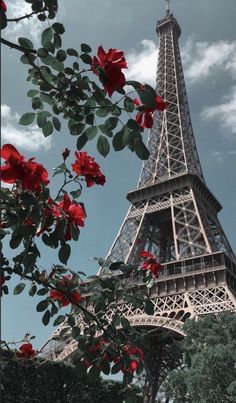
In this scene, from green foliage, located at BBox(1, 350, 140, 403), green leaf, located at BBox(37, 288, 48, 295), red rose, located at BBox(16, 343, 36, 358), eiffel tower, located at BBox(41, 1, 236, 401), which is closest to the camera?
green leaf, located at BBox(37, 288, 48, 295)

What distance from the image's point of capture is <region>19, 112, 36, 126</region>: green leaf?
2766mm

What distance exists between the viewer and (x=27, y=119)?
9.15ft

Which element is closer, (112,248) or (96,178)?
(96,178)

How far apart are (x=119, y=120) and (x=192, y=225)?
33.8m

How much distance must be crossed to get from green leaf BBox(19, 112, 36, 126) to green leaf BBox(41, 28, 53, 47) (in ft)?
1.53

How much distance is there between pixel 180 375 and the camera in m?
21.7

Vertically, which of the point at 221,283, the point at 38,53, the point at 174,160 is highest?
the point at 174,160

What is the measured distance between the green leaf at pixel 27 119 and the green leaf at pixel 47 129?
0.35 feet

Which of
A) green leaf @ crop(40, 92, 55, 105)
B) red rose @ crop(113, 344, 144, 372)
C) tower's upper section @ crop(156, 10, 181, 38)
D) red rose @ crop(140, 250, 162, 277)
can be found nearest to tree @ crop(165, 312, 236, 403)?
red rose @ crop(140, 250, 162, 277)

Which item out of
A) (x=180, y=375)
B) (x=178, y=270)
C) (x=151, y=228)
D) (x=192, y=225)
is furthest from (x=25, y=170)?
(x=151, y=228)

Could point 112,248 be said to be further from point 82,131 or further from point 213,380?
point 82,131

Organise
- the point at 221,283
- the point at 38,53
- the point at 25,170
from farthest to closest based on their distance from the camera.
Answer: the point at 221,283
the point at 38,53
the point at 25,170

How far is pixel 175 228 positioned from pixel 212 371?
57.7 ft

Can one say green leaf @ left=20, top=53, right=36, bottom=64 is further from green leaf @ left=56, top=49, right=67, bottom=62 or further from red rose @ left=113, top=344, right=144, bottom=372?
red rose @ left=113, top=344, right=144, bottom=372
